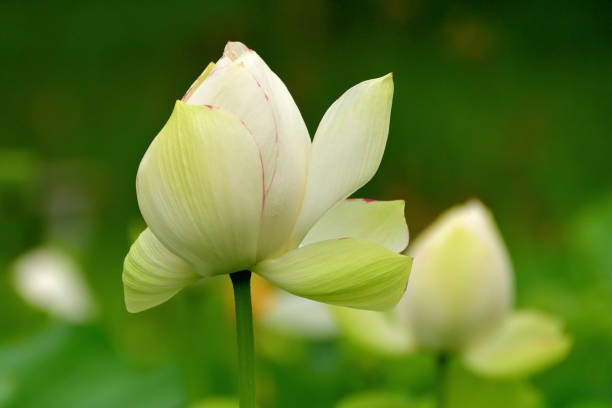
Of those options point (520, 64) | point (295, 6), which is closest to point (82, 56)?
point (295, 6)

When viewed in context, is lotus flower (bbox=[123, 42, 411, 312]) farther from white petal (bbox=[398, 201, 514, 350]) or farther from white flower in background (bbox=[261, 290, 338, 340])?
white flower in background (bbox=[261, 290, 338, 340])

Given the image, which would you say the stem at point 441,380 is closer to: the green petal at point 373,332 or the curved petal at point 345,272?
the green petal at point 373,332

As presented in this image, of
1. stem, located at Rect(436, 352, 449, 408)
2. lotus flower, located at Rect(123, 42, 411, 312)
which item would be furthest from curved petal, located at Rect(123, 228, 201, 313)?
stem, located at Rect(436, 352, 449, 408)

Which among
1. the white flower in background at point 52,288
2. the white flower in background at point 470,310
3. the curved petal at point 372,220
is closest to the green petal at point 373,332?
the white flower in background at point 470,310

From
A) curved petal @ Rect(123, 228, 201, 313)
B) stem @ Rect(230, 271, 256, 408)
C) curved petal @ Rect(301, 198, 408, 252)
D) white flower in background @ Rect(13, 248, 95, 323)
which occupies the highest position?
white flower in background @ Rect(13, 248, 95, 323)

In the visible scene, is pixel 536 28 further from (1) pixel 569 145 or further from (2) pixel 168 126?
(2) pixel 168 126

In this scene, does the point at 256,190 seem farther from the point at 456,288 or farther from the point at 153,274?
the point at 456,288
